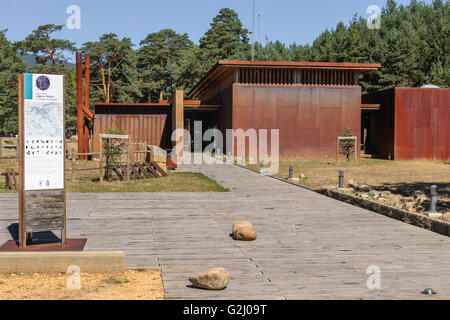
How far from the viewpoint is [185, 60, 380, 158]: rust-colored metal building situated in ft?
116

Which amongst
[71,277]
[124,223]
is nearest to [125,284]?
[71,277]

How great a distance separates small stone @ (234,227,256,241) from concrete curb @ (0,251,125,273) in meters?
2.56

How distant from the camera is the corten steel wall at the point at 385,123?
36562 millimetres

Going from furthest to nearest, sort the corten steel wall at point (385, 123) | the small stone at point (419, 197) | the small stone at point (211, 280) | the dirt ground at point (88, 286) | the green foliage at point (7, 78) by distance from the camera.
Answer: the green foliage at point (7, 78) → the corten steel wall at point (385, 123) → the small stone at point (419, 197) → the small stone at point (211, 280) → the dirt ground at point (88, 286)

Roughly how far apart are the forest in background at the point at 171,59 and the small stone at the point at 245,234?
55.3m

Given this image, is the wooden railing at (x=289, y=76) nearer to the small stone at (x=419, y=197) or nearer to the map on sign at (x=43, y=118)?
the small stone at (x=419, y=197)

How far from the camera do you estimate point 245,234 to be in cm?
883

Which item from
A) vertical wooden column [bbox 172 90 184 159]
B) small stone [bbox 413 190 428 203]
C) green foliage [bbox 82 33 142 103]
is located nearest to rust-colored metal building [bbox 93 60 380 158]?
vertical wooden column [bbox 172 90 184 159]

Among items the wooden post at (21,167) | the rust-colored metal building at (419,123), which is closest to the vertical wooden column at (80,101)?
the rust-colored metal building at (419,123)

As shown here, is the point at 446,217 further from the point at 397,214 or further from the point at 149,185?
the point at 149,185

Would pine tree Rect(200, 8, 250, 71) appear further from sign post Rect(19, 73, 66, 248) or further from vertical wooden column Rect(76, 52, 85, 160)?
sign post Rect(19, 73, 66, 248)
